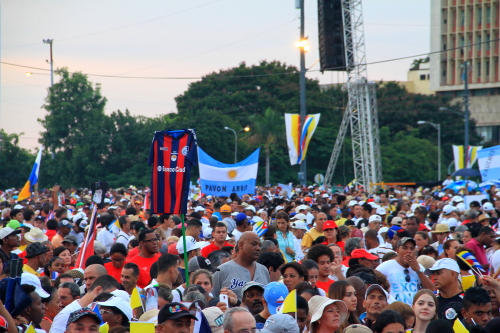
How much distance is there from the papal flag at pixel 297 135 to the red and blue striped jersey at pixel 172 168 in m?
20.6

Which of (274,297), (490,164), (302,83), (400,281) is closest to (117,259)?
(400,281)

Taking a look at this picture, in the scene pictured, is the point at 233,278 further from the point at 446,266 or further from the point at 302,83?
the point at 302,83

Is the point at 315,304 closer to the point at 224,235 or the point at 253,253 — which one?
the point at 253,253

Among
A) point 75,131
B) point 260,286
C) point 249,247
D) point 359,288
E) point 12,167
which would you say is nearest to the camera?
point 260,286

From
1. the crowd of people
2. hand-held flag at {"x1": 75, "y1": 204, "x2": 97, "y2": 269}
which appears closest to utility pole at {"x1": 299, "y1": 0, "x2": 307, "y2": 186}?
the crowd of people

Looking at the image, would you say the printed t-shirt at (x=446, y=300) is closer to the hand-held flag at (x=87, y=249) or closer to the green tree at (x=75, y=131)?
the hand-held flag at (x=87, y=249)

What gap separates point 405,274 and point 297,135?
847 inches

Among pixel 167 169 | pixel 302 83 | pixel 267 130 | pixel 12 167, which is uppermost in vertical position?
pixel 302 83

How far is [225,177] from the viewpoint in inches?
750

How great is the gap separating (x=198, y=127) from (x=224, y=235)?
170 ft

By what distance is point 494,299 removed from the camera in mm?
6707

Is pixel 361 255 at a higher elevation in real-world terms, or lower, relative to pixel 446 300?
higher

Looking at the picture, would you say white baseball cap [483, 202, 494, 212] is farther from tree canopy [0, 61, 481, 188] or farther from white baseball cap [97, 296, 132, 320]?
tree canopy [0, 61, 481, 188]

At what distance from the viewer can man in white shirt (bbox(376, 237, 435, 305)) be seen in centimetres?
786
